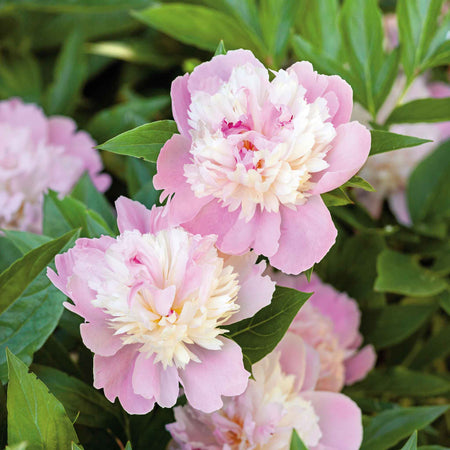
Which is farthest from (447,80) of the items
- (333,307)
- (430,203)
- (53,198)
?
(53,198)

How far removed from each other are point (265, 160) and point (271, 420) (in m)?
0.15

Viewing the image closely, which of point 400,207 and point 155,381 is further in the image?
point 400,207

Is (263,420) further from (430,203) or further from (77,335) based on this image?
(430,203)

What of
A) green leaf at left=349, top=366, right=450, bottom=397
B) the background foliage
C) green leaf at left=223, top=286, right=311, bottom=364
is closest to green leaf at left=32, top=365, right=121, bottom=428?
the background foliage

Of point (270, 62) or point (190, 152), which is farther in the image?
point (270, 62)

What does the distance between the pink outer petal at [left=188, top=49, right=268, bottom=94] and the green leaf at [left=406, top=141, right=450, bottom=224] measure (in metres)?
0.31

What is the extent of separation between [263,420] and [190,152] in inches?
6.3

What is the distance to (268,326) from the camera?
1.18 feet

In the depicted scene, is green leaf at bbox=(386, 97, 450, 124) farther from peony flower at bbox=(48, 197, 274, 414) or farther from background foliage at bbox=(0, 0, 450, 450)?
peony flower at bbox=(48, 197, 274, 414)

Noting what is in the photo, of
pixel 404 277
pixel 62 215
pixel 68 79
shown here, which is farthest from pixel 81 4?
pixel 404 277

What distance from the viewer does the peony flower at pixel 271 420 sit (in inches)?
14.8

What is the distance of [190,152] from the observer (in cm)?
32

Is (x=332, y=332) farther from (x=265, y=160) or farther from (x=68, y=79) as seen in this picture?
(x=68, y=79)

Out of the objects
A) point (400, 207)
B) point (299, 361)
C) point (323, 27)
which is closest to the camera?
point (299, 361)
